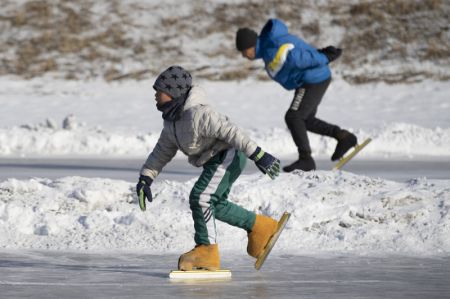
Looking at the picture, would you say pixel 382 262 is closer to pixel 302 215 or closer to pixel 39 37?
pixel 302 215

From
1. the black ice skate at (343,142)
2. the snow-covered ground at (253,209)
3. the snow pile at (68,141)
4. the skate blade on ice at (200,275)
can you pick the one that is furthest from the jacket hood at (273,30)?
the snow pile at (68,141)

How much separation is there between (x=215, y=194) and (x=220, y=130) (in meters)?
0.46

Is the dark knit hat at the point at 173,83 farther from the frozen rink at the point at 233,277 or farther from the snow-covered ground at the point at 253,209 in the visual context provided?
the snow-covered ground at the point at 253,209

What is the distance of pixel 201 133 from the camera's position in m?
6.79

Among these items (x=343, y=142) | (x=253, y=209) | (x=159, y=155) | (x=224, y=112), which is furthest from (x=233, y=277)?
(x=224, y=112)

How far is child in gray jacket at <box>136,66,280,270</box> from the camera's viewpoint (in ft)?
22.2

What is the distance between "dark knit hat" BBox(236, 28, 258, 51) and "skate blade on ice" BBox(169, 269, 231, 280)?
4889 mm

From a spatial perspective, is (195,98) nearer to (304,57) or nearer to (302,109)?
(304,57)

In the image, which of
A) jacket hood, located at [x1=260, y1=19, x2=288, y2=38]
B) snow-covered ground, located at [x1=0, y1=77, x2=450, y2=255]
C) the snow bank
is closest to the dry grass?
the snow bank

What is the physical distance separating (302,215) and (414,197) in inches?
34.7

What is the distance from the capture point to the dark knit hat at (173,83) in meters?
6.80

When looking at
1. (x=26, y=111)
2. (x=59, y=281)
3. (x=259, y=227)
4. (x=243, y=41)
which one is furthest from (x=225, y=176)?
(x=26, y=111)

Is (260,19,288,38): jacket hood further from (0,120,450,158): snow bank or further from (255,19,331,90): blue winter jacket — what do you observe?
(0,120,450,158): snow bank

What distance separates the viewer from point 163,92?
22.3 feet
